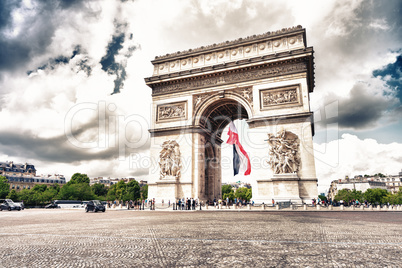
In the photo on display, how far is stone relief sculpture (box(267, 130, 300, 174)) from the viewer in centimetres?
1956

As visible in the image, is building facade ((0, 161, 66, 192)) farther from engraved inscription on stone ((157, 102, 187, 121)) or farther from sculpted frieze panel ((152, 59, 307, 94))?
sculpted frieze panel ((152, 59, 307, 94))

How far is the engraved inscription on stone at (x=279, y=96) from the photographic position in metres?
20.9

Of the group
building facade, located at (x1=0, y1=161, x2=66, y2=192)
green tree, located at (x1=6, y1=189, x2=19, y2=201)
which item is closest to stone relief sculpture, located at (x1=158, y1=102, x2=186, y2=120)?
green tree, located at (x1=6, y1=189, x2=19, y2=201)

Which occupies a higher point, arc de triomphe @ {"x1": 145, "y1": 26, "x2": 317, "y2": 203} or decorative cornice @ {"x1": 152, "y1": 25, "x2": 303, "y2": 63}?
decorative cornice @ {"x1": 152, "y1": 25, "x2": 303, "y2": 63}

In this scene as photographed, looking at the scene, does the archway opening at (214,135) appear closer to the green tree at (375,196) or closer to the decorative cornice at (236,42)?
the decorative cornice at (236,42)

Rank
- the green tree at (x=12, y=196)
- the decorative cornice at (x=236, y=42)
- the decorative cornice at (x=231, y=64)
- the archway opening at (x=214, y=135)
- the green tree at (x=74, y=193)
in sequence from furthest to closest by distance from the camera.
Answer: the green tree at (x=74, y=193) < the green tree at (x=12, y=196) < the archway opening at (x=214, y=135) < the decorative cornice at (x=236, y=42) < the decorative cornice at (x=231, y=64)

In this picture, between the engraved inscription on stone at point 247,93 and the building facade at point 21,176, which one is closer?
the engraved inscription on stone at point 247,93

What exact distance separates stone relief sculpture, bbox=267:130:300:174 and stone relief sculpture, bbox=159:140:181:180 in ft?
26.7

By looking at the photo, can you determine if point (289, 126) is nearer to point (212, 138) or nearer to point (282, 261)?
point (212, 138)

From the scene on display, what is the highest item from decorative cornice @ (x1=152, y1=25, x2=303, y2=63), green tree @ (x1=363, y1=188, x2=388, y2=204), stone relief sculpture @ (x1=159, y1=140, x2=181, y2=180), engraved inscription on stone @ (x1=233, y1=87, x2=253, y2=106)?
decorative cornice @ (x1=152, y1=25, x2=303, y2=63)

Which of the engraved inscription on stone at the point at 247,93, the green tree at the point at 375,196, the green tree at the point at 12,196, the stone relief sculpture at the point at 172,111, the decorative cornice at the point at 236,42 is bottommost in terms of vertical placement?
the green tree at the point at 375,196

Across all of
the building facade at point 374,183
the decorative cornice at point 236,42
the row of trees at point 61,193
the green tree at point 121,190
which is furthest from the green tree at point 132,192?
the building facade at point 374,183

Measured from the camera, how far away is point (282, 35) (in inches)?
872

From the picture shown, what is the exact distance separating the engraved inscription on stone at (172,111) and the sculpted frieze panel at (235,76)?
1469 millimetres
